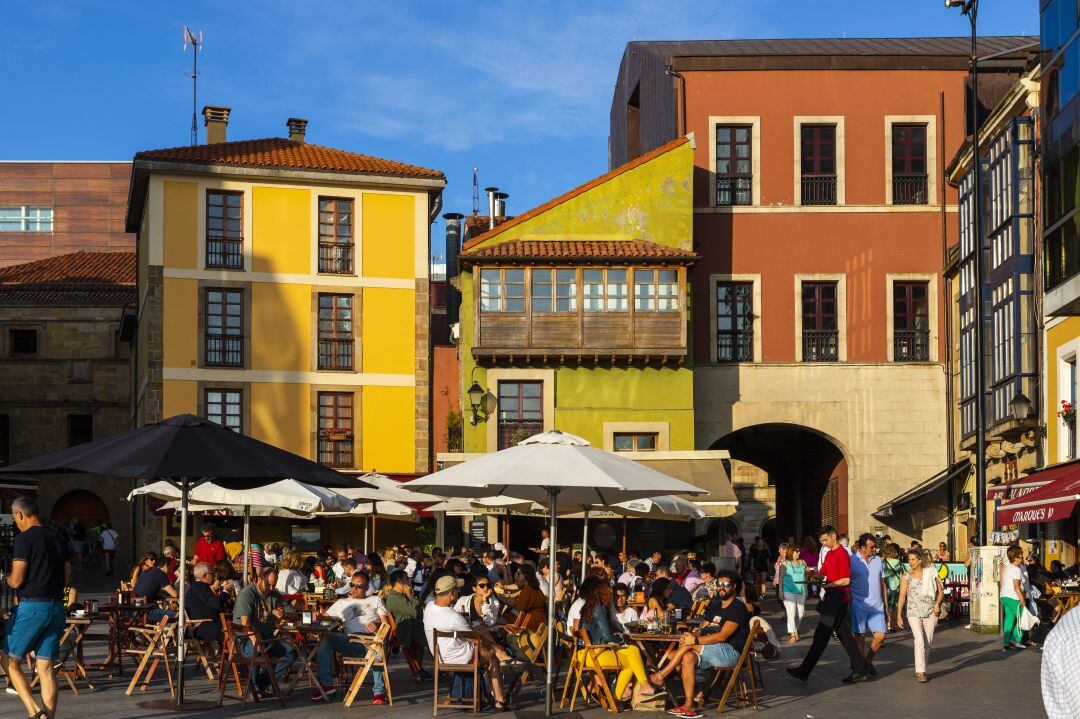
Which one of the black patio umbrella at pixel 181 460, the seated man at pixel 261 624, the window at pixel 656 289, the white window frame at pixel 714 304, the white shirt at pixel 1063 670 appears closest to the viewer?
the white shirt at pixel 1063 670

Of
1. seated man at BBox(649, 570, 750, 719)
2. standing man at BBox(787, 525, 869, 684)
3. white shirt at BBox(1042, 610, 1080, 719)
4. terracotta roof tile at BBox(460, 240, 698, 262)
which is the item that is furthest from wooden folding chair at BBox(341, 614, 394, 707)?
terracotta roof tile at BBox(460, 240, 698, 262)

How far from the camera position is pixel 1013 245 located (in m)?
30.5

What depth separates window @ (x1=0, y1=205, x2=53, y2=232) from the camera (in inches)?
2758

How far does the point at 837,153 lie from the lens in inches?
1524

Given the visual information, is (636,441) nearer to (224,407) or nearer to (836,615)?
(224,407)

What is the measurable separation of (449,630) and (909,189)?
2738 cm

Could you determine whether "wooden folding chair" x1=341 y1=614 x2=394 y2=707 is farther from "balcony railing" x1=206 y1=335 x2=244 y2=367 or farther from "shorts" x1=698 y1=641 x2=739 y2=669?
"balcony railing" x1=206 y1=335 x2=244 y2=367

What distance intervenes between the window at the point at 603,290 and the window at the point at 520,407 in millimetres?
2305

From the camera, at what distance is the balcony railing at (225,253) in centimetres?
3816

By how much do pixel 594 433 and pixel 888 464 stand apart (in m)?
7.12

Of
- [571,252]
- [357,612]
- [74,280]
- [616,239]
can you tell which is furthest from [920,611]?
[74,280]

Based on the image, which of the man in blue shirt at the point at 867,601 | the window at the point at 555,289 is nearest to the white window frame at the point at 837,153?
the window at the point at 555,289

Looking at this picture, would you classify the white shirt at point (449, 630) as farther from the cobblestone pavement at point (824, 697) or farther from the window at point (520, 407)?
the window at point (520, 407)

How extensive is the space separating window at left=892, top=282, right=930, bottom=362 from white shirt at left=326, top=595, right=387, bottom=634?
24838 millimetres
